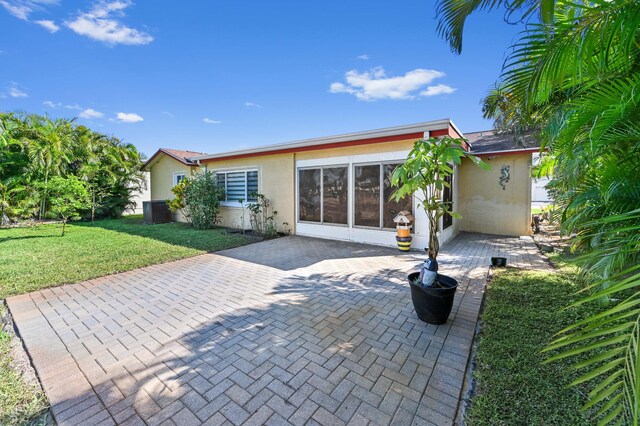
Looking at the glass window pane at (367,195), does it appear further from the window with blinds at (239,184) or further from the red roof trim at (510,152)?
the red roof trim at (510,152)

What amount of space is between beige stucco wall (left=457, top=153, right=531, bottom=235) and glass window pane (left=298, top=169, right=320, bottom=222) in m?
5.61

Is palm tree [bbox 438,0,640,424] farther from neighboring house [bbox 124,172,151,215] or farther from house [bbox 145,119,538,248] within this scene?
neighboring house [bbox 124,172,151,215]

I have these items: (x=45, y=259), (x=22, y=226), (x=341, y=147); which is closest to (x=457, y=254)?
(x=341, y=147)

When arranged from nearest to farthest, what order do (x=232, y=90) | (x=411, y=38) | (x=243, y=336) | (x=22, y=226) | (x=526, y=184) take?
(x=243, y=336) → (x=411, y=38) → (x=526, y=184) → (x=22, y=226) → (x=232, y=90)

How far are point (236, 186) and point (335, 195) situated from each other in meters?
4.95

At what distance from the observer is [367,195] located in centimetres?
806

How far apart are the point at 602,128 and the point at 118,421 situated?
448 cm

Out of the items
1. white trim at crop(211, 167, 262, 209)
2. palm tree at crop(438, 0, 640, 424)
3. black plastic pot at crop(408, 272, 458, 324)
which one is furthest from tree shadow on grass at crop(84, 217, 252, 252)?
palm tree at crop(438, 0, 640, 424)

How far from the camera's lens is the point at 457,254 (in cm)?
713

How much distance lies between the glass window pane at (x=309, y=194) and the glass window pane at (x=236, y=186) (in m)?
2.93

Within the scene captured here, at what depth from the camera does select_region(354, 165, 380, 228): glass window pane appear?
311 inches

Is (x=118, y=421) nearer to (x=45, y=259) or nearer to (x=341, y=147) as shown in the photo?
(x=45, y=259)

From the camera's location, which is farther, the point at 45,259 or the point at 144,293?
the point at 45,259

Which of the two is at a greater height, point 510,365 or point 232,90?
point 232,90
